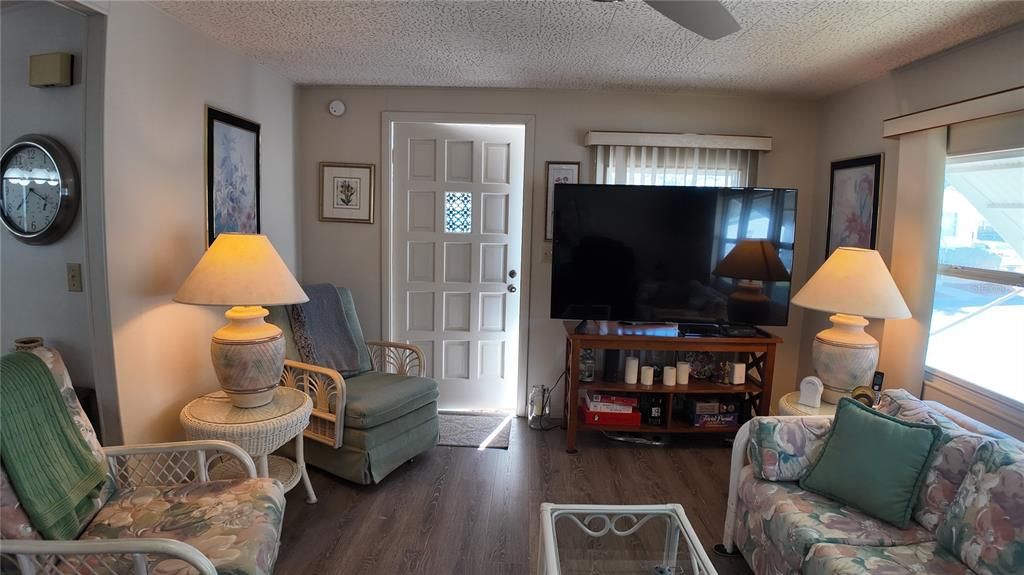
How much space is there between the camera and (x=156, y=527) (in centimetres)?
164

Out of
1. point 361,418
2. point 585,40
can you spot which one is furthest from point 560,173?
point 361,418

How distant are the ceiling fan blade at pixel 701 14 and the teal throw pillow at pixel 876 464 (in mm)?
1459

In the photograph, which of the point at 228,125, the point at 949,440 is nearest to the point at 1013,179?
the point at 949,440

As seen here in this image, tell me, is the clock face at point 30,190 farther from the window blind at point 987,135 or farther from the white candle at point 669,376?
the window blind at point 987,135

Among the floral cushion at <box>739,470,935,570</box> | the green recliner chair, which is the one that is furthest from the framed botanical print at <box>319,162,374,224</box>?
the floral cushion at <box>739,470,935,570</box>

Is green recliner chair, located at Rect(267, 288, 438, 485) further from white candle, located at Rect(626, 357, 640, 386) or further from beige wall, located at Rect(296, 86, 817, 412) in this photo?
white candle, located at Rect(626, 357, 640, 386)

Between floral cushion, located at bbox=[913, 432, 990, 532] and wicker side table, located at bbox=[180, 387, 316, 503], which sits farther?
wicker side table, located at bbox=[180, 387, 316, 503]

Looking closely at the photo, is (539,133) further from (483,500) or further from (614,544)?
(614,544)

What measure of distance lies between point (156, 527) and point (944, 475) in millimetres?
2535

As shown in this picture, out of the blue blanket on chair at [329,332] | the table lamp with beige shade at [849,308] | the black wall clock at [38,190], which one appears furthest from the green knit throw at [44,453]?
the table lamp with beige shade at [849,308]

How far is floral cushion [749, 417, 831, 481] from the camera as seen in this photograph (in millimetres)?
2055

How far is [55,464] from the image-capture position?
159 cm

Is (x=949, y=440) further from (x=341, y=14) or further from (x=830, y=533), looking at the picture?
(x=341, y=14)

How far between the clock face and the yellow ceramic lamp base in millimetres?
745
